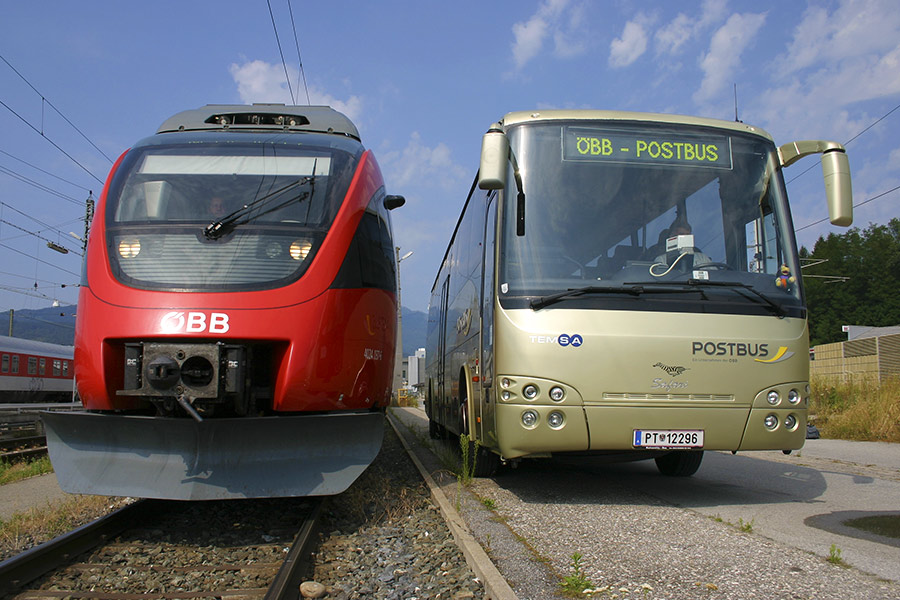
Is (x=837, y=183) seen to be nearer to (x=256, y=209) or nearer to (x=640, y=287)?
(x=640, y=287)

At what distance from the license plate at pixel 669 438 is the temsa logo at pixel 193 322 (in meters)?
3.21

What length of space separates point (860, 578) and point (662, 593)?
1.15 metres

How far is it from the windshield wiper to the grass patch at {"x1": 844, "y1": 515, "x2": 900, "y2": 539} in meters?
2.10

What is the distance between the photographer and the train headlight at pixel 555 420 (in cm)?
543

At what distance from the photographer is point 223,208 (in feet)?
18.5

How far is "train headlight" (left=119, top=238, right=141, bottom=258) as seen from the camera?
535 cm

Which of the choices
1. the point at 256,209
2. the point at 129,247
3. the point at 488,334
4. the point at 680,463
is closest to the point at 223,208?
the point at 256,209

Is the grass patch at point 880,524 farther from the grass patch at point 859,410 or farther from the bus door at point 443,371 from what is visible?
the grass patch at point 859,410

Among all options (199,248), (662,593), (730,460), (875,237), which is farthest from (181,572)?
(875,237)

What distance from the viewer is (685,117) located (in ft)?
20.8

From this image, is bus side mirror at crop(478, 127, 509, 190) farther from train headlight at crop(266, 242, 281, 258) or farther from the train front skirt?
the train front skirt

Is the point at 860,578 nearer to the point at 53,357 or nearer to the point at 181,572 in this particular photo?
the point at 181,572

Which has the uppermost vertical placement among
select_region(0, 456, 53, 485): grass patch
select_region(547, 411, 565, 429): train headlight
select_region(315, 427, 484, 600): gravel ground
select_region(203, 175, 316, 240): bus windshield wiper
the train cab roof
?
the train cab roof

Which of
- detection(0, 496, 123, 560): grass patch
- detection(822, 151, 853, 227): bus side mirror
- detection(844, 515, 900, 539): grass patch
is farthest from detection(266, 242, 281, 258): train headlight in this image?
detection(844, 515, 900, 539): grass patch
